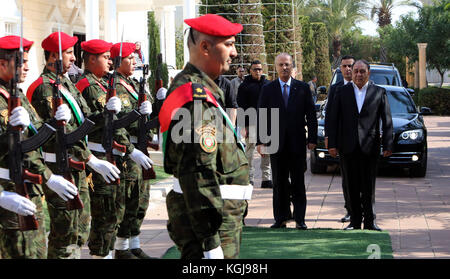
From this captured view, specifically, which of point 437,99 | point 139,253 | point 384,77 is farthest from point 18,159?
point 437,99

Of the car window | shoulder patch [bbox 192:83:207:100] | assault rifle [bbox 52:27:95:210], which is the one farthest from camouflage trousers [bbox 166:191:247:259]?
the car window

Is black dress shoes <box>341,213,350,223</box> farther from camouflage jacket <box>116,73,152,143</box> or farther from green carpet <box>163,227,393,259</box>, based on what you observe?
camouflage jacket <box>116,73,152,143</box>

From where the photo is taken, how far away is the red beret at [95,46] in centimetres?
745

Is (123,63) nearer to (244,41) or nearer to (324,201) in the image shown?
(324,201)

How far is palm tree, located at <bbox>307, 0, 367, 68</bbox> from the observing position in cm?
6262

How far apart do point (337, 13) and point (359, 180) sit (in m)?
55.4

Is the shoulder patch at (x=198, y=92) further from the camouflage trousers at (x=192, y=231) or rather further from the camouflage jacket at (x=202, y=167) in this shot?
the camouflage trousers at (x=192, y=231)

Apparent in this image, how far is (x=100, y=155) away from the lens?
7.34 meters

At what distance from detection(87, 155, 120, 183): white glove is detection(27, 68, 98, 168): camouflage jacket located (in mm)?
75

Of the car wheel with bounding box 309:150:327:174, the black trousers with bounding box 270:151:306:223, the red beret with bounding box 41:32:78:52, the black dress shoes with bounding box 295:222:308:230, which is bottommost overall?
the car wheel with bounding box 309:150:327:174

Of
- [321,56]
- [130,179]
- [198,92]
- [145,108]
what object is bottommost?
[130,179]

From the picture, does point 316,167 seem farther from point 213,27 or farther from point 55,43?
point 213,27

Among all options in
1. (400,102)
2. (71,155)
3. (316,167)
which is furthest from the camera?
(400,102)

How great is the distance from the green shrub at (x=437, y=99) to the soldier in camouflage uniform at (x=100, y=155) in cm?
3079
